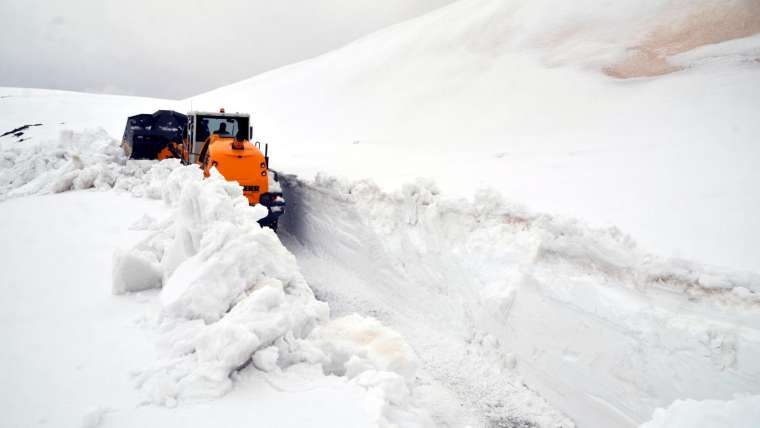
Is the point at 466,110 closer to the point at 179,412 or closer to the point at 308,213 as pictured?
the point at 308,213

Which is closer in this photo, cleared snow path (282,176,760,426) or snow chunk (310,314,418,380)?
snow chunk (310,314,418,380)

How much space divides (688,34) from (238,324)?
14492 millimetres

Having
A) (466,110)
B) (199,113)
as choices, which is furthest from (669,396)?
(466,110)

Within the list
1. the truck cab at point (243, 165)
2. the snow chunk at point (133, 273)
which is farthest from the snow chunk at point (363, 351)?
the truck cab at point (243, 165)

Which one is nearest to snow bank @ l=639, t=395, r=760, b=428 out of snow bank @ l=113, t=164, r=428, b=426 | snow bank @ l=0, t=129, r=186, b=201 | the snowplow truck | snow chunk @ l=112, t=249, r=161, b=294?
snow bank @ l=113, t=164, r=428, b=426

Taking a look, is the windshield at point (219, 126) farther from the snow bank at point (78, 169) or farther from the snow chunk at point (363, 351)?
the snow chunk at point (363, 351)

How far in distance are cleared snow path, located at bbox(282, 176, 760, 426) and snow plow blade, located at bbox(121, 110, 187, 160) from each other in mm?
7317

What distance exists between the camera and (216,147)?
7832mm

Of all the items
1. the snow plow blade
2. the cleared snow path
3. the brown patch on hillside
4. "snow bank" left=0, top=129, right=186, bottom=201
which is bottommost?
the cleared snow path

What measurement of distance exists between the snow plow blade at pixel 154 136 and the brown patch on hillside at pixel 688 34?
41.7 feet

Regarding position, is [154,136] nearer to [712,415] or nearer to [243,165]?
[243,165]

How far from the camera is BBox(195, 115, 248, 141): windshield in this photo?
30.4 feet

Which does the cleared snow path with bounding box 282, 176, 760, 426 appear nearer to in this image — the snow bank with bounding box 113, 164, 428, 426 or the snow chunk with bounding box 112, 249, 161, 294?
the snow bank with bounding box 113, 164, 428, 426

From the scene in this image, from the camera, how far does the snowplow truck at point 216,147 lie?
7637 mm
